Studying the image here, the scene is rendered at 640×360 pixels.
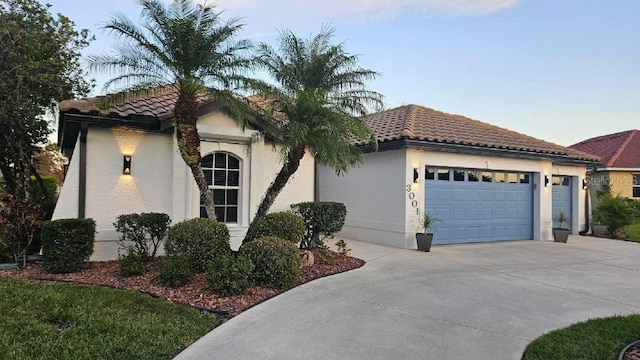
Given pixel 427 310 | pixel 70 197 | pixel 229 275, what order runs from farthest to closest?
pixel 70 197
pixel 229 275
pixel 427 310

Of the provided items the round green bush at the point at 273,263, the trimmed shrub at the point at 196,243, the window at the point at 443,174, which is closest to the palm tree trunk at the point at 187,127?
the trimmed shrub at the point at 196,243

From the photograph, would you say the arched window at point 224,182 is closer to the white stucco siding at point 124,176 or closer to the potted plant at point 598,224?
the white stucco siding at point 124,176

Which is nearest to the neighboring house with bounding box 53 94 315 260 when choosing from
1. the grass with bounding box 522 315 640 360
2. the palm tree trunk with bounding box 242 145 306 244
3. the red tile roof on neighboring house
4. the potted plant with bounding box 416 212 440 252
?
the palm tree trunk with bounding box 242 145 306 244

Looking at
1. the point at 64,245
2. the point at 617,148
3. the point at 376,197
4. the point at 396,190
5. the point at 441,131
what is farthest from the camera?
the point at 617,148

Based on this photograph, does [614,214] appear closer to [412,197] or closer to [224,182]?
[412,197]

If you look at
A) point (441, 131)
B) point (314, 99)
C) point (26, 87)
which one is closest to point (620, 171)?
point (441, 131)

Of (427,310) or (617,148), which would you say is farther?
(617,148)

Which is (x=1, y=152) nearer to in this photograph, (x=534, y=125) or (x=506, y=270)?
(x=506, y=270)

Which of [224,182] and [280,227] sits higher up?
[224,182]

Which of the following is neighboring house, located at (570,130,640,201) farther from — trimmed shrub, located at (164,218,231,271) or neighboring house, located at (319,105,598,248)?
trimmed shrub, located at (164,218,231,271)

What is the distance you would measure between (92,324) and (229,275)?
6.42 feet

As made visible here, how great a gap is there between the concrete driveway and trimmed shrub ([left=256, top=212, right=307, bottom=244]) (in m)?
1.30

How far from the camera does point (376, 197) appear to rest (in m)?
12.6

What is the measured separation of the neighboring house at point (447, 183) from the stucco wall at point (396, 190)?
30 millimetres
